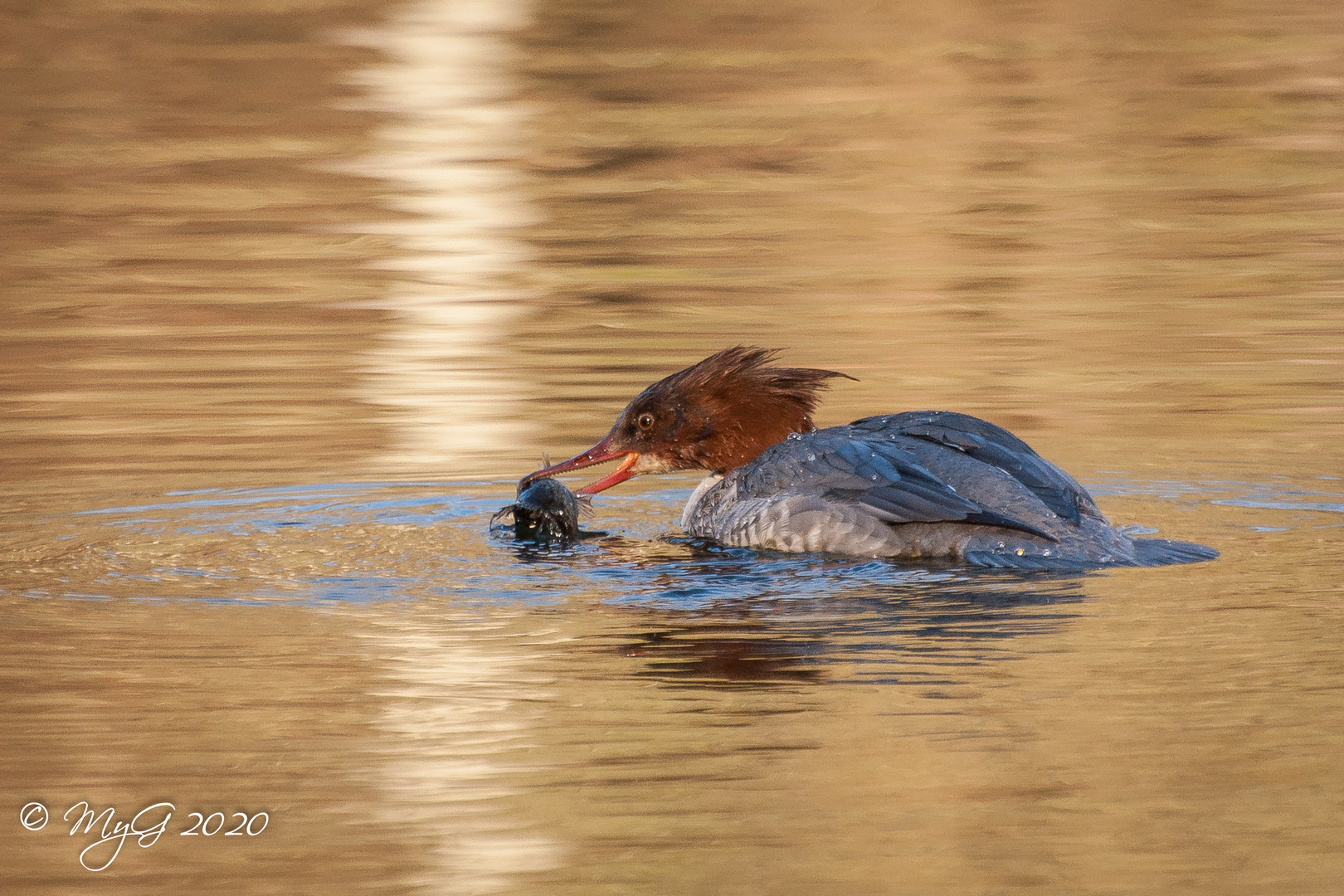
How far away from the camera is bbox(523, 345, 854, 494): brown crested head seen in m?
8.78

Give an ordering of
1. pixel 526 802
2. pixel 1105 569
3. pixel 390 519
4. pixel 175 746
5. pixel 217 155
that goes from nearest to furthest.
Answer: pixel 526 802, pixel 175 746, pixel 1105 569, pixel 390 519, pixel 217 155

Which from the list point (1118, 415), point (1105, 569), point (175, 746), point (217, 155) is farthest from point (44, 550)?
point (217, 155)

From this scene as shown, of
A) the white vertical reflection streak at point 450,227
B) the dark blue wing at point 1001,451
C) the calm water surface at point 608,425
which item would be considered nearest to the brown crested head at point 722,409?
the calm water surface at point 608,425

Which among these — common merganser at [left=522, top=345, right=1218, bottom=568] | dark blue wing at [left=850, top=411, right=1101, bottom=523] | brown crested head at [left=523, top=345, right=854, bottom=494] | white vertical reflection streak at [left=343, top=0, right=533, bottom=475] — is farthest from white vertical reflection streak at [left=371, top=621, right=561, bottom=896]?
white vertical reflection streak at [left=343, top=0, right=533, bottom=475]

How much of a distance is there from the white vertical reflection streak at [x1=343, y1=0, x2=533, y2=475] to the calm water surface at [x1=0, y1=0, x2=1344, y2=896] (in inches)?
2.3

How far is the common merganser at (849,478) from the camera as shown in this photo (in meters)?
7.32

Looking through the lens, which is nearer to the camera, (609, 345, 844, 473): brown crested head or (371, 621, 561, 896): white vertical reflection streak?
(371, 621, 561, 896): white vertical reflection streak

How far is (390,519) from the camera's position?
827cm

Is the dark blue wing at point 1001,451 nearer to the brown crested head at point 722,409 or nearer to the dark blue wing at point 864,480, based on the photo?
the dark blue wing at point 864,480

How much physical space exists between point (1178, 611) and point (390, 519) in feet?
10.8

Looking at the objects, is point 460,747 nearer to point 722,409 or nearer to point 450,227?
point 722,409

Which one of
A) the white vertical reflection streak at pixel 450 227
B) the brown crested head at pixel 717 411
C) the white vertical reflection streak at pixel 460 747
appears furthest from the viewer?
the white vertical reflection streak at pixel 450 227

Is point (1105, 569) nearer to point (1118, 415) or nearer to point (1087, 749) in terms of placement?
point (1087, 749)

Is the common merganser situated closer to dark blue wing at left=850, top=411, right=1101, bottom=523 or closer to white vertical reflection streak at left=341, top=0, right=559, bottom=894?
dark blue wing at left=850, top=411, right=1101, bottom=523
